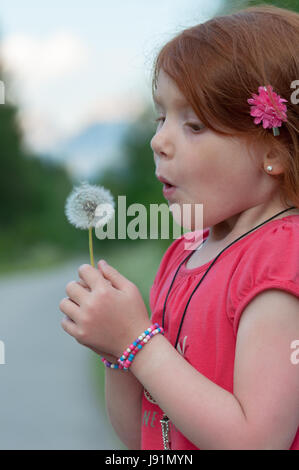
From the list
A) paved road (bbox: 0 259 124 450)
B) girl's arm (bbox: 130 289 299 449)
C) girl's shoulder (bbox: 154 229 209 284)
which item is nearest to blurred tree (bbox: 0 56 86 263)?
paved road (bbox: 0 259 124 450)

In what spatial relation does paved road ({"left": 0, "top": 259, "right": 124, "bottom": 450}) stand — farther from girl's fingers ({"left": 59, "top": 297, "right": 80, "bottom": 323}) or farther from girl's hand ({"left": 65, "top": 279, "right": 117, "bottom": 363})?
girl's fingers ({"left": 59, "top": 297, "right": 80, "bottom": 323})

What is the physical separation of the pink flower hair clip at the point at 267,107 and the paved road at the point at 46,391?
3483 millimetres

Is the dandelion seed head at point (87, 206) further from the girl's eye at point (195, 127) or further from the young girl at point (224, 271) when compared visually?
the girl's eye at point (195, 127)

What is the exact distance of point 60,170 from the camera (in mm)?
45781

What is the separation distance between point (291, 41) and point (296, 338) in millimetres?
663

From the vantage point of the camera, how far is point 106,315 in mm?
1319

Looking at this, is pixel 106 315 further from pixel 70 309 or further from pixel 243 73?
pixel 243 73

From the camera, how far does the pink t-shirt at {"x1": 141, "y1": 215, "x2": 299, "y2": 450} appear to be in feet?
4.11

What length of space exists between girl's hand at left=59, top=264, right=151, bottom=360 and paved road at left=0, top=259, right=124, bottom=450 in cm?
329

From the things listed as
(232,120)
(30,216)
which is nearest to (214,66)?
(232,120)

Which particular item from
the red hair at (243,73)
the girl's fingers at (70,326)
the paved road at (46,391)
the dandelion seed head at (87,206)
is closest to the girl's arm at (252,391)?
the girl's fingers at (70,326)

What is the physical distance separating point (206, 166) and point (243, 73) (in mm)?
223

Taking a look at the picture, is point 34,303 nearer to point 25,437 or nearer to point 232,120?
point 25,437

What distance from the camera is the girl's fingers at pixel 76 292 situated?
1.36 metres
